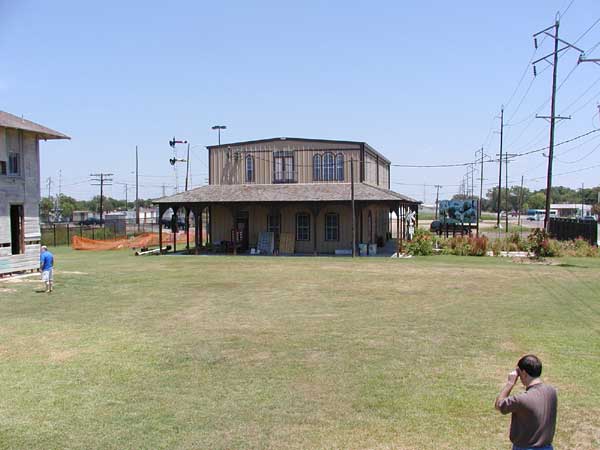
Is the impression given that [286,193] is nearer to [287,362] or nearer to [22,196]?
[22,196]

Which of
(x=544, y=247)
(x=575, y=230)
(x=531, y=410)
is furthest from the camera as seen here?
(x=575, y=230)

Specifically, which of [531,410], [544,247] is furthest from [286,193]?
[531,410]

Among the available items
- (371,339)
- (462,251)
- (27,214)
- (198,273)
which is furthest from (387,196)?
(371,339)

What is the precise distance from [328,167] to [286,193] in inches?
148

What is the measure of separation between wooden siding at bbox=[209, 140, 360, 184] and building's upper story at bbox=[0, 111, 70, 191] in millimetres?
15511

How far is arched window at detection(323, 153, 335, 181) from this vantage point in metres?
41.0

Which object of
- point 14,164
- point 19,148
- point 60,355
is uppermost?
point 19,148

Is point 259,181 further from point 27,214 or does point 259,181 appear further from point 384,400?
point 384,400

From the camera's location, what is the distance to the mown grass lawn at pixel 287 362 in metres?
8.30

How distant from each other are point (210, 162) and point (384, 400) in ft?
116

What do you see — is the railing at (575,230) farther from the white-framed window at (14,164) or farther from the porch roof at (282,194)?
the white-framed window at (14,164)

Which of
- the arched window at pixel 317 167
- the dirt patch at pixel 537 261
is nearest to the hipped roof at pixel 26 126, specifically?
the arched window at pixel 317 167

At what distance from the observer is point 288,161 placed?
41688 mm

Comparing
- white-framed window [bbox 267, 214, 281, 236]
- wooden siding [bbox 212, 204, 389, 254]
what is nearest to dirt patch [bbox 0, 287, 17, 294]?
wooden siding [bbox 212, 204, 389, 254]
